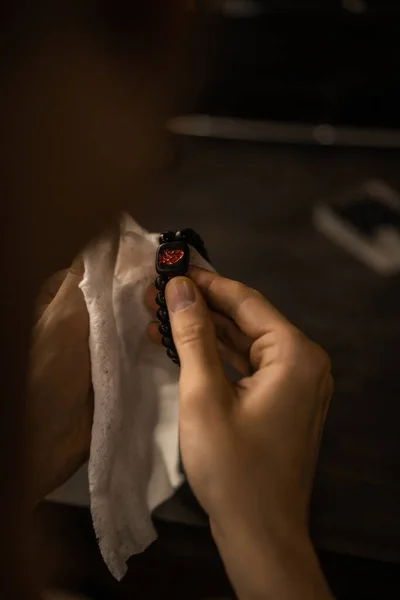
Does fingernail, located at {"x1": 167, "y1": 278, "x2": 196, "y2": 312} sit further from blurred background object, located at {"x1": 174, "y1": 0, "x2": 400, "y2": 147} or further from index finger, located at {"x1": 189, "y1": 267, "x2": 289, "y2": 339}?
blurred background object, located at {"x1": 174, "y1": 0, "x2": 400, "y2": 147}

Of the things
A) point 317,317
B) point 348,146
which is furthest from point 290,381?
point 348,146

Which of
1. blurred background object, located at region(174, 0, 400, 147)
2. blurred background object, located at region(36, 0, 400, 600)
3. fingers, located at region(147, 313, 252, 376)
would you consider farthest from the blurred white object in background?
fingers, located at region(147, 313, 252, 376)

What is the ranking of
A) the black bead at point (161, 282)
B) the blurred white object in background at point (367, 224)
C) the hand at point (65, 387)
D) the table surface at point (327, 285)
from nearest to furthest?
the hand at point (65, 387), the black bead at point (161, 282), the table surface at point (327, 285), the blurred white object in background at point (367, 224)

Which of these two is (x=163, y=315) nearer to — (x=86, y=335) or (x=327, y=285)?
(x=86, y=335)

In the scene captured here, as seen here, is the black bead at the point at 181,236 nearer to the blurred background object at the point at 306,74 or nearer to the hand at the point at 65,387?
the hand at the point at 65,387

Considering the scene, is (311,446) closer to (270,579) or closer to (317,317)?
(270,579)

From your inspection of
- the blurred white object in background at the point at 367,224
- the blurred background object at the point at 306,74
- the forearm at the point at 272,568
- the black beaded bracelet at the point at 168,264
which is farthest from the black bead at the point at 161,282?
the blurred background object at the point at 306,74
